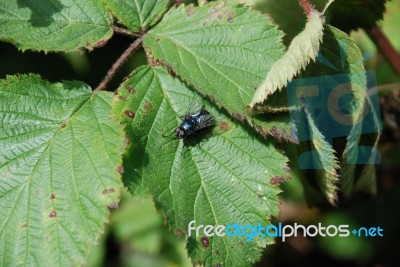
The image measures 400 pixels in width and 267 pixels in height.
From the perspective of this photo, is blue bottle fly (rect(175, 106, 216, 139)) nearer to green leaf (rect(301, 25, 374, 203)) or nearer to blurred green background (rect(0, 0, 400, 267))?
green leaf (rect(301, 25, 374, 203))

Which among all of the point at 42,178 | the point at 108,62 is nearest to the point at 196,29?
the point at 42,178

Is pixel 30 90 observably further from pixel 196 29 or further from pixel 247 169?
pixel 247 169

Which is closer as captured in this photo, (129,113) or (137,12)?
(129,113)

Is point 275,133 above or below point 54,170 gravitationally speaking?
below

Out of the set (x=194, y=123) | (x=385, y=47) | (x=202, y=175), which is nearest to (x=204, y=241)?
(x=202, y=175)

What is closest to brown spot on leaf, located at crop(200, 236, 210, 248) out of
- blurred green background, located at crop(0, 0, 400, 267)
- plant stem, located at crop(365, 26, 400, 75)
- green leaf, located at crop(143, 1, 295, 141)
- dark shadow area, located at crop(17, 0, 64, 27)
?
green leaf, located at crop(143, 1, 295, 141)

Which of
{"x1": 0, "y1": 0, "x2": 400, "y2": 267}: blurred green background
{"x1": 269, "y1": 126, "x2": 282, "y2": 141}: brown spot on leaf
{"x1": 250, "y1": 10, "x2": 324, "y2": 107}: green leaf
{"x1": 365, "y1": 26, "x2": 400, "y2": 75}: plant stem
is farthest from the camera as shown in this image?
{"x1": 0, "y1": 0, "x2": 400, "y2": 267}: blurred green background

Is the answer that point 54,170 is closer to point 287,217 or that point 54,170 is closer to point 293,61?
point 293,61
